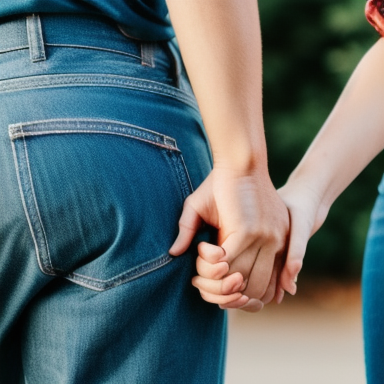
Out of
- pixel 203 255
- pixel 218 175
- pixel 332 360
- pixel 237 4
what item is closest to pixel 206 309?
pixel 203 255

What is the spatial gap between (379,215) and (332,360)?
3.08 metres

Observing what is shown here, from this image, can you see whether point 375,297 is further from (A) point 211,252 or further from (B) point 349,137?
(A) point 211,252

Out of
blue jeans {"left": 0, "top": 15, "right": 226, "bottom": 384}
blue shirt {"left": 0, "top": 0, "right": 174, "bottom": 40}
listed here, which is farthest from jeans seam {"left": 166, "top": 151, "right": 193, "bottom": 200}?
blue shirt {"left": 0, "top": 0, "right": 174, "bottom": 40}

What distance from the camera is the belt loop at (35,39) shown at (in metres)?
1.28

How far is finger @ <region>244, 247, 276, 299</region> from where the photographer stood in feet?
A: 4.72

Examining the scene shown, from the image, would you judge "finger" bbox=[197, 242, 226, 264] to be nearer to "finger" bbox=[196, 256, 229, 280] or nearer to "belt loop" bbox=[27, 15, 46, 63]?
"finger" bbox=[196, 256, 229, 280]

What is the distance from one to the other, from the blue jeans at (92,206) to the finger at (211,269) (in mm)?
23

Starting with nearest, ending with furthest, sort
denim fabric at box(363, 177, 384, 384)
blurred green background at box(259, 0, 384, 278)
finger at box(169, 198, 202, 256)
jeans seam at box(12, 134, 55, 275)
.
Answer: jeans seam at box(12, 134, 55, 275) → finger at box(169, 198, 202, 256) → denim fabric at box(363, 177, 384, 384) → blurred green background at box(259, 0, 384, 278)

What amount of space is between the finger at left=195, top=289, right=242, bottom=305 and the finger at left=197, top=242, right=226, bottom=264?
2.4 inches

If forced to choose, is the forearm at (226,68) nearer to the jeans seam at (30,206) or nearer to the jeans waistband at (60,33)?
the jeans waistband at (60,33)

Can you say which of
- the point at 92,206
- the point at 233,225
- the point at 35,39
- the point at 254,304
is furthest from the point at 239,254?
the point at 35,39

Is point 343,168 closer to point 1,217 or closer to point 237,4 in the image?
point 237,4

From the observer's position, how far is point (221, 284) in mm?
1372

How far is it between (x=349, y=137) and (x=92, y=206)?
0.66 m
